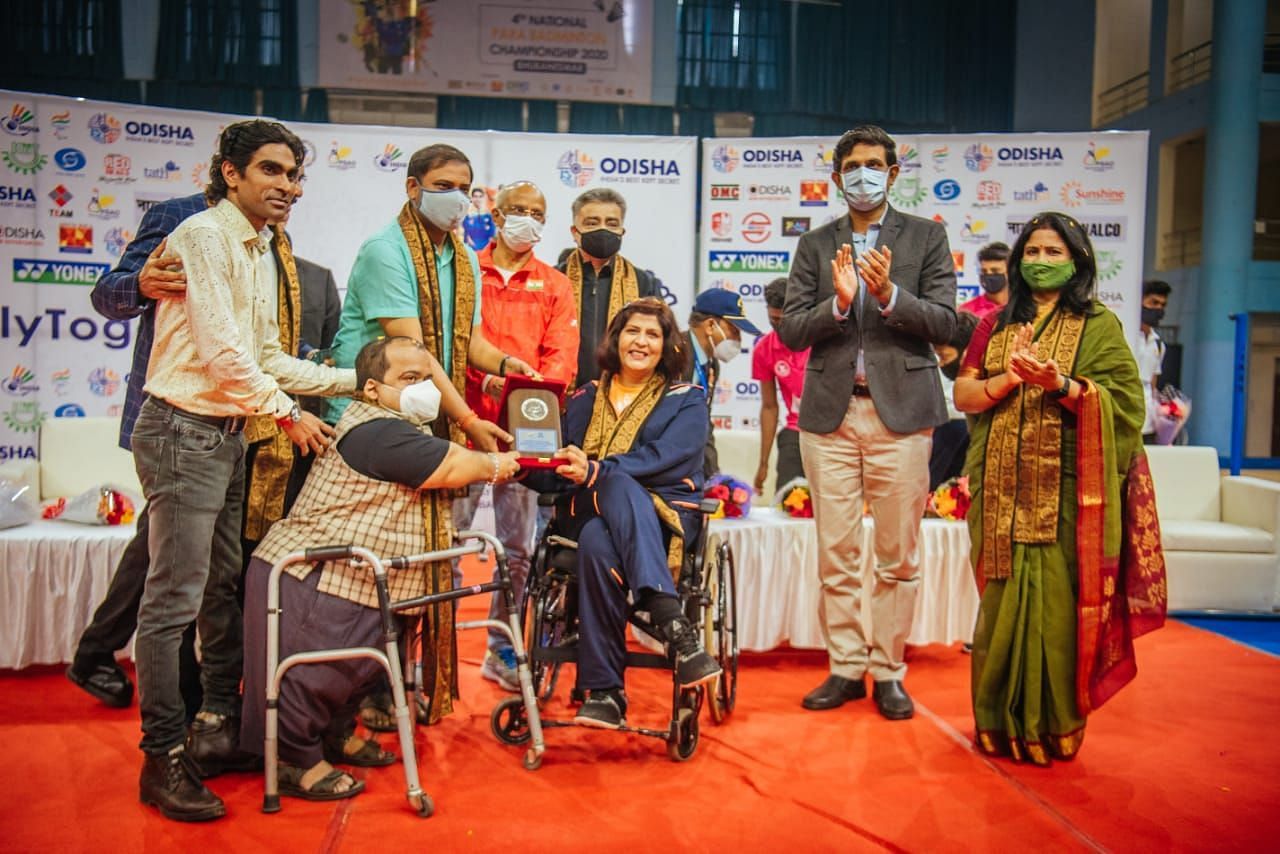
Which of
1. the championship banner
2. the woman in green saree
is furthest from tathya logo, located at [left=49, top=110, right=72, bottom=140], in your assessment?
the woman in green saree

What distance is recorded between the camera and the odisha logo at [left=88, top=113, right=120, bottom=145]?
650 centimetres

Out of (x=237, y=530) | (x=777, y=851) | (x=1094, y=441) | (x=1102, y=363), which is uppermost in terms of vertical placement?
(x=1102, y=363)

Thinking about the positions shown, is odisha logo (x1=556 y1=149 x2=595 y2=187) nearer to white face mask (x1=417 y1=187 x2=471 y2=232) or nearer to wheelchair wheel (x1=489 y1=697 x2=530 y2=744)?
white face mask (x1=417 y1=187 x2=471 y2=232)

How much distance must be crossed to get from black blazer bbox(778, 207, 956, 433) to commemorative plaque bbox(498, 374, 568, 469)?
989 millimetres

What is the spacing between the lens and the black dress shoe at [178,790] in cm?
254

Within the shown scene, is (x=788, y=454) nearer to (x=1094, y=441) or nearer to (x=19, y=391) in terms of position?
(x=1094, y=441)

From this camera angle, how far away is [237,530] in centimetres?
290

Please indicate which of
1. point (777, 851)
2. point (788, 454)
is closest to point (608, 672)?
point (777, 851)

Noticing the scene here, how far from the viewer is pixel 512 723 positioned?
3.19m

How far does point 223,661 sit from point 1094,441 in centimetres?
255

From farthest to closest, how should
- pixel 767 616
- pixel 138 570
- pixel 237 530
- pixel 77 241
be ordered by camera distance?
1. pixel 77 241
2. pixel 767 616
3. pixel 138 570
4. pixel 237 530

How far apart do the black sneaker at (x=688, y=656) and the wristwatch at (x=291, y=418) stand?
45.7 inches

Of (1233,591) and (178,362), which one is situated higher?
(178,362)

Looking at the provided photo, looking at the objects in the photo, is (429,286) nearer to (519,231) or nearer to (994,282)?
(519,231)
